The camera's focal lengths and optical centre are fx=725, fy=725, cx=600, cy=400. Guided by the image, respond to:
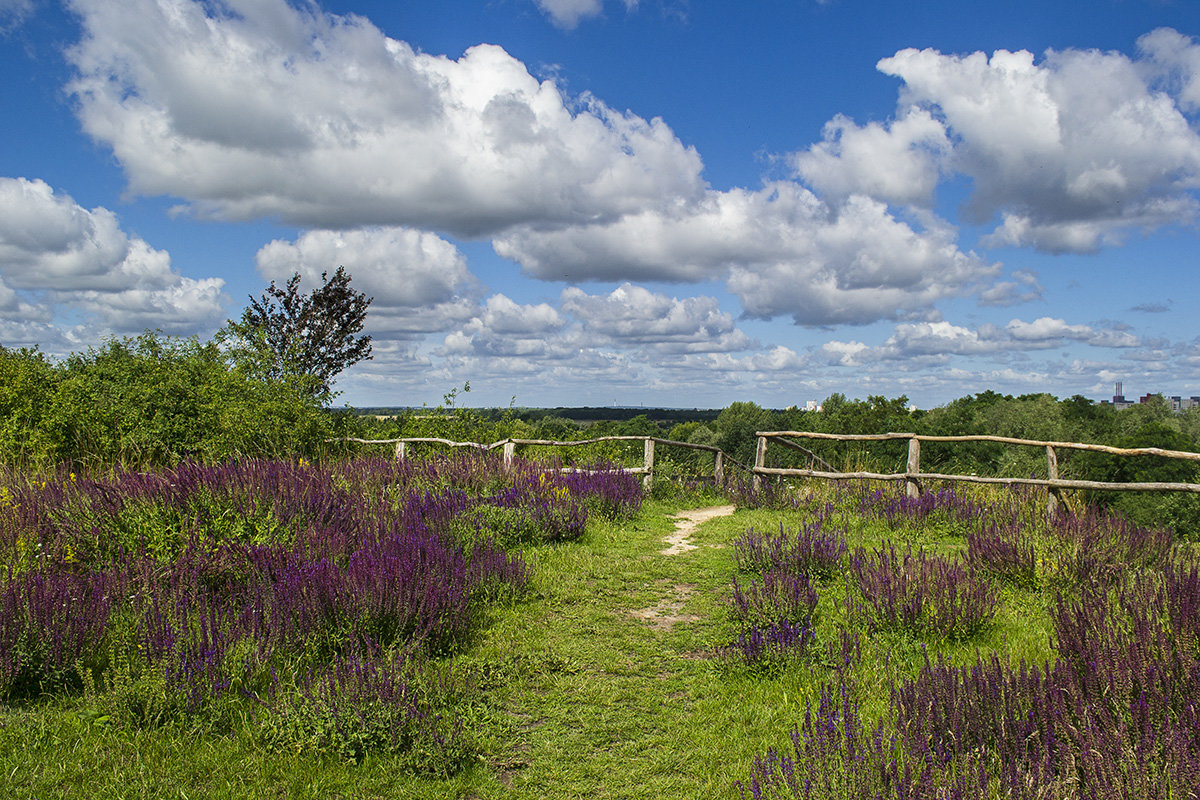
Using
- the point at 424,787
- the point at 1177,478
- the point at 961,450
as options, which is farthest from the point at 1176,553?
the point at 961,450

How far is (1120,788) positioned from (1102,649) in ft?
3.72

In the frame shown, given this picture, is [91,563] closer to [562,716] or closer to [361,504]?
[361,504]

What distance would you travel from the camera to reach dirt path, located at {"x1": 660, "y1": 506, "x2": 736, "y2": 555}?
8446mm

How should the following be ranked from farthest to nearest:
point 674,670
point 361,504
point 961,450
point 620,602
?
point 961,450 → point 361,504 → point 620,602 → point 674,670

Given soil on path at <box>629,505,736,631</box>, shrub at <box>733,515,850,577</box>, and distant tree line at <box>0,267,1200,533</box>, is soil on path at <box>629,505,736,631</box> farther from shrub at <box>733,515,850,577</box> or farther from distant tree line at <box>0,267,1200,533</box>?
distant tree line at <box>0,267,1200,533</box>

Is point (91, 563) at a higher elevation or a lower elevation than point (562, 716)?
higher

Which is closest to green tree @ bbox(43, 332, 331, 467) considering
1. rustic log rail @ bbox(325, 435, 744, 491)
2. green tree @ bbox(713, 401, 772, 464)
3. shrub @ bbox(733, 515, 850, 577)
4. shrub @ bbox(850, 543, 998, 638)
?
rustic log rail @ bbox(325, 435, 744, 491)

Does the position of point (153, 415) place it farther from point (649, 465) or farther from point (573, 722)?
point (573, 722)

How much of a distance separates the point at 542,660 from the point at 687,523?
20.2 feet

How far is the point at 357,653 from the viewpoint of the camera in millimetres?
3938

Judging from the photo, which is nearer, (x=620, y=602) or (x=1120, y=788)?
(x=1120, y=788)

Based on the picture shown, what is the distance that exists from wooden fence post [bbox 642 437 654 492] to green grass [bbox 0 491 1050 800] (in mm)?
6419

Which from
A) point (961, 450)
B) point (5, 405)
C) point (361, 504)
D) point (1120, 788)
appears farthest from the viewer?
point (961, 450)

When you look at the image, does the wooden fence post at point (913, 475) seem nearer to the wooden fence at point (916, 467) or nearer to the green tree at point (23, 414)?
the wooden fence at point (916, 467)
